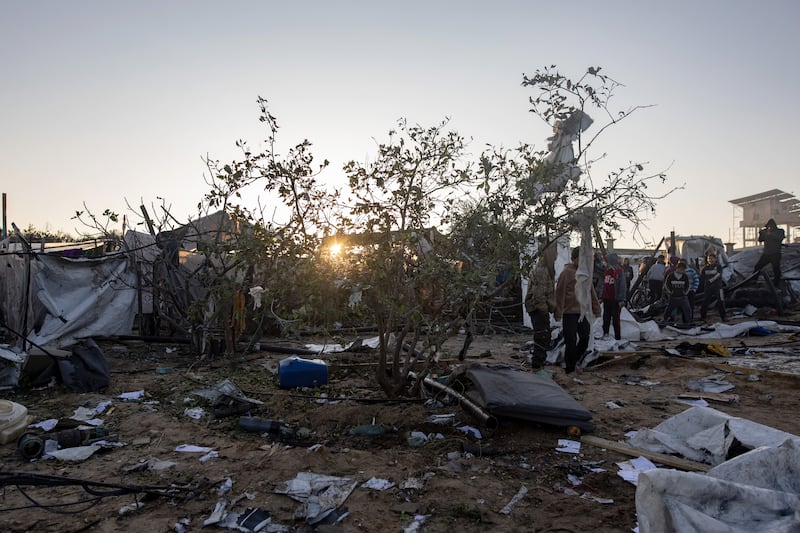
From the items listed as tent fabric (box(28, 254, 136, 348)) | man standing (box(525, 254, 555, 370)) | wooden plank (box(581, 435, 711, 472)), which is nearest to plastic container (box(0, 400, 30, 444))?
tent fabric (box(28, 254, 136, 348))

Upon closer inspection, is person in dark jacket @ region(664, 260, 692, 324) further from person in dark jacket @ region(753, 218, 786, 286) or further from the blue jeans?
the blue jeans

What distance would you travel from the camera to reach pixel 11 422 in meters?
4.52

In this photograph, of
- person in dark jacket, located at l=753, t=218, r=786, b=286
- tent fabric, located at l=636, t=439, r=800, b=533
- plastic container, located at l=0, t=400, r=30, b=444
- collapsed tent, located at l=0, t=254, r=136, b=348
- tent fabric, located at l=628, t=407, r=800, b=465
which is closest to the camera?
tent fabric, located at l=636, t=439, r=800, b=533

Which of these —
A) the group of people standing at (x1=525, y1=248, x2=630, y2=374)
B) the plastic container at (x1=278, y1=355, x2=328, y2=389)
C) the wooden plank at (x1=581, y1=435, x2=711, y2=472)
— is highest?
the group of people standing at (x1=525, y1=248, x2=630, y2=374)

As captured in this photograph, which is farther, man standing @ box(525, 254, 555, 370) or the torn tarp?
man standing @ box(525, 254, 555, 370)

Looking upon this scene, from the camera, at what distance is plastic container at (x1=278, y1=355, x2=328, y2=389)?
6.38 m

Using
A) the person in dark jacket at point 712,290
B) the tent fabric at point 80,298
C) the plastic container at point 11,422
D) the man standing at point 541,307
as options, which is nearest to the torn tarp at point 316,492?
the plastic container at point 11,422

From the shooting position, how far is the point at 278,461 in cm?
385

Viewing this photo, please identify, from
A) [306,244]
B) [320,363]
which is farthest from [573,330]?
[306,244]

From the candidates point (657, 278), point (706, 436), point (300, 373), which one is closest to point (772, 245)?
point (657, 278)

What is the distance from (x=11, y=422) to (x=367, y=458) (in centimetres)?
303

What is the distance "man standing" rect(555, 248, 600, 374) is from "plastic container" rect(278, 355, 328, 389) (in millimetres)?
3142

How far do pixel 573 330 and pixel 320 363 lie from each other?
10.7 ft

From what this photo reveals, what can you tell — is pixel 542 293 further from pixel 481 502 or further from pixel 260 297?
pixel 481 502
